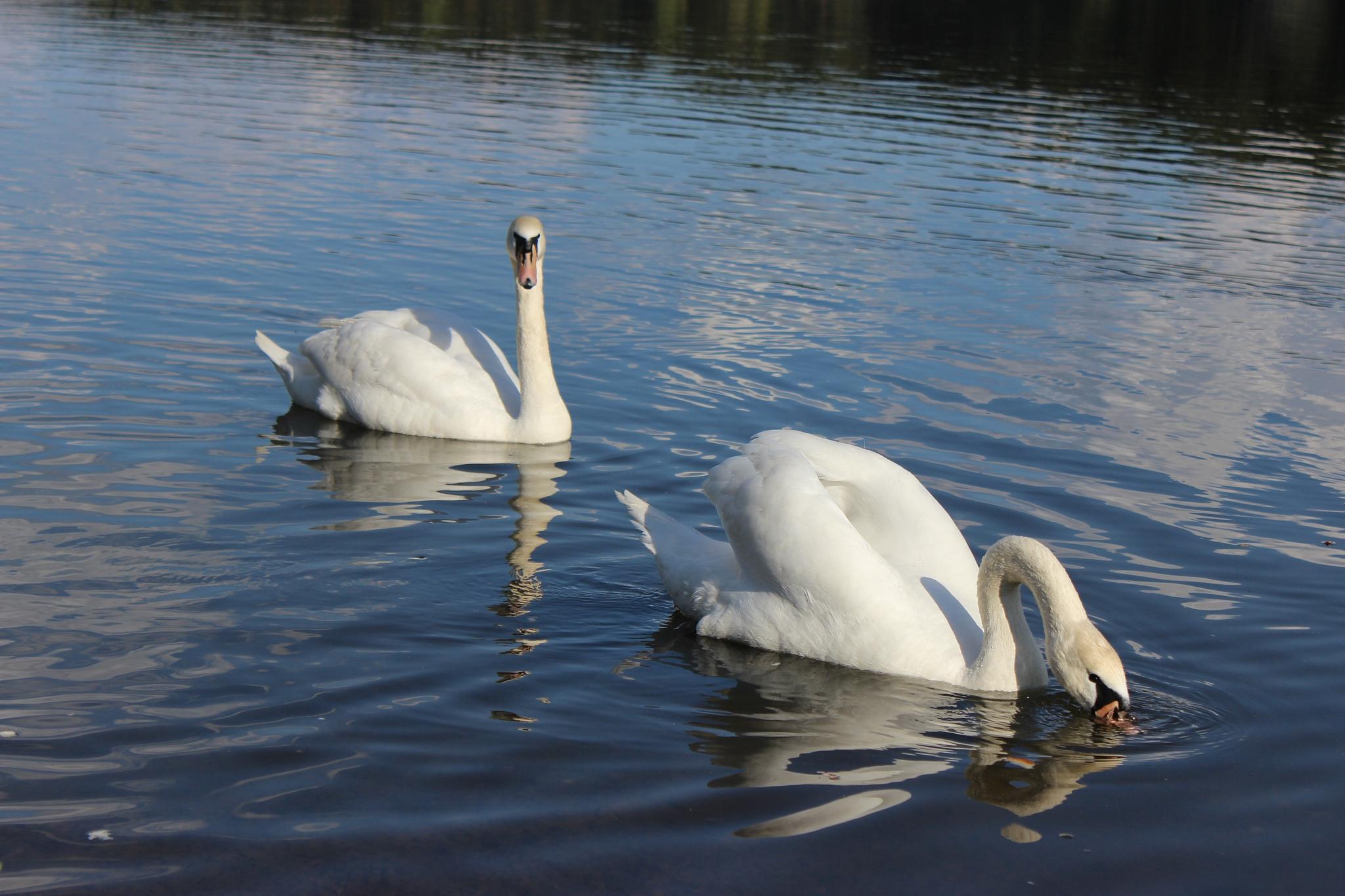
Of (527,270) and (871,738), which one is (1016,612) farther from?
(527,270)

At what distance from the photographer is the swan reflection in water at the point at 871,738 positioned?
223 inches

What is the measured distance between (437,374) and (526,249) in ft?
3.57

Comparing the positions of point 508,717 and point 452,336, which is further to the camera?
point 452,336

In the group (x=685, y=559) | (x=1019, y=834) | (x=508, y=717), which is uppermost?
(x=685, y=559)

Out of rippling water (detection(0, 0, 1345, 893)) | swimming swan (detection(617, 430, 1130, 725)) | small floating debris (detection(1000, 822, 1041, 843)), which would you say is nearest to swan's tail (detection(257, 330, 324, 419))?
rippling water (detection(0, 0, 1345, 893))

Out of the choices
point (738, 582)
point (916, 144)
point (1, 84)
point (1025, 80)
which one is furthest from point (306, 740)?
point (1025, 80)

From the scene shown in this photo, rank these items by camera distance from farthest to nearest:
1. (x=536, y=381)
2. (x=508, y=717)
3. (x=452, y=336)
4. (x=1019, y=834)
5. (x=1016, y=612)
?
(x=452, y=336) < (x=536, y=381) < (x=1016, y=612) < (x=508, y=717) < (x=1019, y=834)

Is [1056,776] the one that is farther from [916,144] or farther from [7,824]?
[916,144]

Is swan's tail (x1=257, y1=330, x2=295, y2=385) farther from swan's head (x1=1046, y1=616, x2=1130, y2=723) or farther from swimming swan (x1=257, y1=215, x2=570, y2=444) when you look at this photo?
swan's head (x1=1046, y1=616, x2=1130, y2=723)

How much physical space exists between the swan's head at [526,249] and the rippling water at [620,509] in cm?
112

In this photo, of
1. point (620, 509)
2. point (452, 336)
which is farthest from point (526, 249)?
point (620, 509)

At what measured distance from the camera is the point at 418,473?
965cm

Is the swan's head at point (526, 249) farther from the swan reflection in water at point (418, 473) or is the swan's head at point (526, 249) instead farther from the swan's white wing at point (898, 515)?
the swan's white wing at point (898, 515)

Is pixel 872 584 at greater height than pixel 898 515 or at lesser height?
lesser
